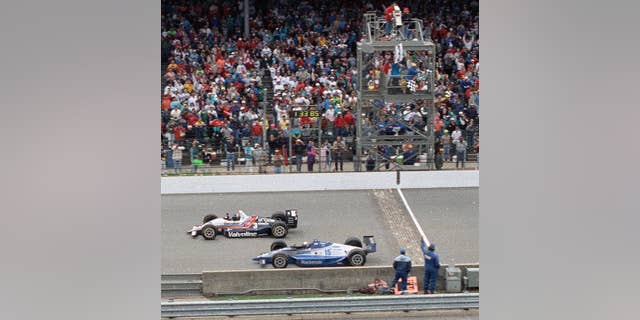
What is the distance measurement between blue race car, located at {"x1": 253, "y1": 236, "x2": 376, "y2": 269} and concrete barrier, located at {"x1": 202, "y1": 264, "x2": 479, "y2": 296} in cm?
97

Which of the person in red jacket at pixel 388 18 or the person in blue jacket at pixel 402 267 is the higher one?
the person in red jacket at pixel 388 18

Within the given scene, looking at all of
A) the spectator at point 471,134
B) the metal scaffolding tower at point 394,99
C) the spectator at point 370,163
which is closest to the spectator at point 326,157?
the metal scaffolding tower at point 394,99

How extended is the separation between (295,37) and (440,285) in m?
12.3

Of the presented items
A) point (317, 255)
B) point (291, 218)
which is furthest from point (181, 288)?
point (291, 218)

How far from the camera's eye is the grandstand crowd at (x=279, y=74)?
19.0m

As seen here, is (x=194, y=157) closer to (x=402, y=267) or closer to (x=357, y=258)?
(x=357, y=258)

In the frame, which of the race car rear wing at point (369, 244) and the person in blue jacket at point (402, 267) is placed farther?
the race car rear wing at point (369, 244)

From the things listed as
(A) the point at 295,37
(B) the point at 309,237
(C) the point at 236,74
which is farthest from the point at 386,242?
(A) the point at 295,37

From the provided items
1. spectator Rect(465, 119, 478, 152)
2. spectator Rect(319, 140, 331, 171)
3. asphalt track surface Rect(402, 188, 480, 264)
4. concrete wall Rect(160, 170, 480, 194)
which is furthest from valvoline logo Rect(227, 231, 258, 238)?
spectator Rect(465, 119, 478, 152)

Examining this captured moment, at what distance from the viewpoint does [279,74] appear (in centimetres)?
2195

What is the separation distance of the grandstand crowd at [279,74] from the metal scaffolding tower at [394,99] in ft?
0.41

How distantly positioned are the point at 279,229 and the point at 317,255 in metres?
1.78

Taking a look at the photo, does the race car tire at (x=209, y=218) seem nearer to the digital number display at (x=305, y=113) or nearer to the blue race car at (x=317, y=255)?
the blue race car at (x=317, y=255)
